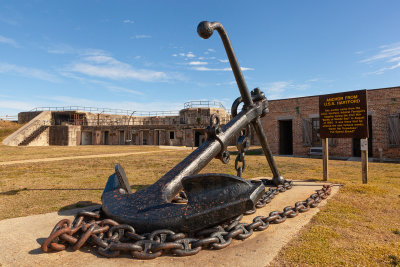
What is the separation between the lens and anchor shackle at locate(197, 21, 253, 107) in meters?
2.67

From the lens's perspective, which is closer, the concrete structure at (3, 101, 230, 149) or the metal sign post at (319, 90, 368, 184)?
the metal sign post at (319, 90, 368, 184)

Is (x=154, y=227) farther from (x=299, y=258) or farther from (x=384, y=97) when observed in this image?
(x=384, y=97)

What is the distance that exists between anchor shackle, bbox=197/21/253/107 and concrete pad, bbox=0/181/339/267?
1.79 m

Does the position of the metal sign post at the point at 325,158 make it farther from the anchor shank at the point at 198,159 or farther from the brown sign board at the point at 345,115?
the anchor shank at the point at 198,159

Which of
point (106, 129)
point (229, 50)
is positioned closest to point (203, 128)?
point (106, 129)

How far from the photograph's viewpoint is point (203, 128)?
2652cm

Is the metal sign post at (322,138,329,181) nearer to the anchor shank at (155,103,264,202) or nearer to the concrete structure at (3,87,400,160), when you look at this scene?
the anchor shank at (155,103,264,202)

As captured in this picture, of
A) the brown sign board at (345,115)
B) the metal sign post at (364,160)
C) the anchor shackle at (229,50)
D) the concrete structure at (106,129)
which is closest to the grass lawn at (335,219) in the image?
the metal sign post at (364,160)

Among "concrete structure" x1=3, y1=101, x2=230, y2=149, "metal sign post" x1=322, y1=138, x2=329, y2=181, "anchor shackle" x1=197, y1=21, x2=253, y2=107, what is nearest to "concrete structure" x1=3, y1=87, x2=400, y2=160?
"concrete structure" x1=3, y1=101, x2=230, y2=149

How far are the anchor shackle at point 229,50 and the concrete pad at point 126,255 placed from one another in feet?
5.86

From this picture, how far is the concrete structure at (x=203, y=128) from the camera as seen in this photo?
44.5 ft

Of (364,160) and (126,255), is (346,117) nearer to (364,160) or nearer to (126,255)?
(364,160)

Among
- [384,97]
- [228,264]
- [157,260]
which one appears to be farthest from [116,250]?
[384,97]

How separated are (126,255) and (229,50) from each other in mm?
2550
